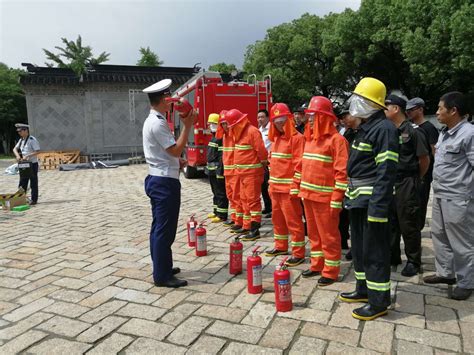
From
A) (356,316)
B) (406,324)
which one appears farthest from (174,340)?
(406,324)

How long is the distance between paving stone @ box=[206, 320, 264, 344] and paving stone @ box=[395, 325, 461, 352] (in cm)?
109

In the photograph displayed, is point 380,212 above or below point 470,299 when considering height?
above

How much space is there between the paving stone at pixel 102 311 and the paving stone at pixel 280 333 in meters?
1.46

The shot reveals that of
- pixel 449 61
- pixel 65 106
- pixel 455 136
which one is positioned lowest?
pixel 455 136

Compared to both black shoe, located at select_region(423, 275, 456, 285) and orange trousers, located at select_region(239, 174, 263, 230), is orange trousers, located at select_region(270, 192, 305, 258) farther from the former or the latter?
black shoe, located at select_region(423, 275, 456, 285)

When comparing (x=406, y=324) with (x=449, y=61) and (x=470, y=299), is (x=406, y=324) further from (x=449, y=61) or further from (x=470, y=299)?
(x=449, y=61)

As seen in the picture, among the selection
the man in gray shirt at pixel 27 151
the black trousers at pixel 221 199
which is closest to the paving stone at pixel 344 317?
the black trousers at pixel 221 199

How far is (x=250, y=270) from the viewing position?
366 centimetres

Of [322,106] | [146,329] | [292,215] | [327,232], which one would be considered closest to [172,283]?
[146,329]

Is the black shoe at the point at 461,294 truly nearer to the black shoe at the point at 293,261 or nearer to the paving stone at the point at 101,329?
the black shoe at the point at 293,261

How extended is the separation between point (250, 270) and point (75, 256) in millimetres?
2749

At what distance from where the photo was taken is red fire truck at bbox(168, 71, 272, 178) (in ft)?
34.8

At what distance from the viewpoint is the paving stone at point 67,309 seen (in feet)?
11.3

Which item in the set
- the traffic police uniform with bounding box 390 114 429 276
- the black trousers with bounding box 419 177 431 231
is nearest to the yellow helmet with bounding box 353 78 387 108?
the traffic police uniform with bounding box 390 114 429 276
